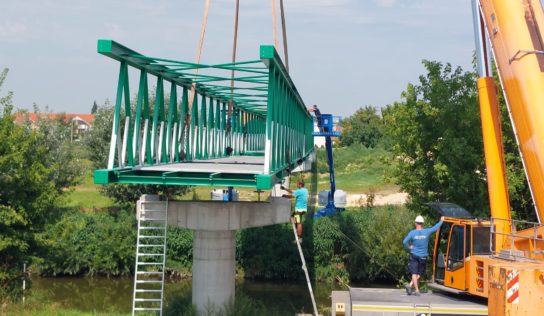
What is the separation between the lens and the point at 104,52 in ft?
44.6

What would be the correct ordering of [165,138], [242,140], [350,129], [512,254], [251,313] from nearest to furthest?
[512,254]
[251,313]
[165,138]
[242,140]
[350,129]

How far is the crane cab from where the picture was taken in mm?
12961

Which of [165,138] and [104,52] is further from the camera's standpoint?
[165,138]

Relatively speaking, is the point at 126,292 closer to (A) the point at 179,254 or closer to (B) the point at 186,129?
(A) the point at 179,254

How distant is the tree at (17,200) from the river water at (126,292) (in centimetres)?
687

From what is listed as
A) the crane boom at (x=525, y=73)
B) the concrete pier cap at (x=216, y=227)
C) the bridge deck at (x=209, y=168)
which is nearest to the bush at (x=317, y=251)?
the bridge deck at (x=209, y=168)

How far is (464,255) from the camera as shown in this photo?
13.4 meters

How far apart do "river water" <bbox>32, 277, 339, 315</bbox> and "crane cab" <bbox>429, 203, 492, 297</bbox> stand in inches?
600

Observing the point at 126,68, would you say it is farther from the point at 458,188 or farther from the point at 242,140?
the point at 242,140

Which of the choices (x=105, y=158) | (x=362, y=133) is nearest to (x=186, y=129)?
(x=105, y=158)

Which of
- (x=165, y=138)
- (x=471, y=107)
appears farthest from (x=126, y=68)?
(x=471, y=107)

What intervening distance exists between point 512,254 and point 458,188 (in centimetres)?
1285

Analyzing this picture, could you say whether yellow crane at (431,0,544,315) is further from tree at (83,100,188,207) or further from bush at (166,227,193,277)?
tree at (83,100,188,207)

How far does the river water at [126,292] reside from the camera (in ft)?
98.5
